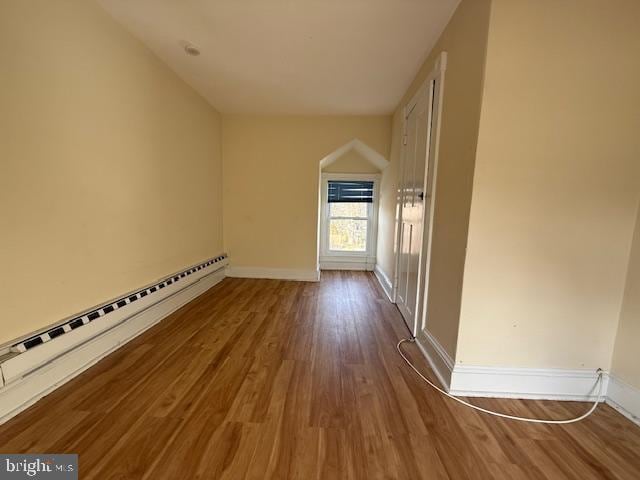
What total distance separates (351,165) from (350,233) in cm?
125

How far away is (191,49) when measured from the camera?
7.55ft

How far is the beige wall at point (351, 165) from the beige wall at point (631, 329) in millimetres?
3663

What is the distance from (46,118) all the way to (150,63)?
122cm

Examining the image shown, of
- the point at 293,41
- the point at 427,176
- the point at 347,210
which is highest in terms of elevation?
the point at 293,41

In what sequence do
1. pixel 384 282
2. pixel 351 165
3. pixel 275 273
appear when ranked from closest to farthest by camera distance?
pixel 384 282 → pixel 275 273 → pixel 351 165

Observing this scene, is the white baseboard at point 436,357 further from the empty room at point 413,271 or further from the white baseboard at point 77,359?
the white baseboard at point 77,359

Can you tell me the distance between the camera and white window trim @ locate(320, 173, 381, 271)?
488cm

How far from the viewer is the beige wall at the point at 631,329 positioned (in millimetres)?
1441

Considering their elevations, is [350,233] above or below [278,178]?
below

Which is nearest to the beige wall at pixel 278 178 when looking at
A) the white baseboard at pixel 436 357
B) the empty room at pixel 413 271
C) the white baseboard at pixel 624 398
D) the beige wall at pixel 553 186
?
the empty room at pixel 413 271

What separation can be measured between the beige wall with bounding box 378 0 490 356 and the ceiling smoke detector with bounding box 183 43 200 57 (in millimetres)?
2003

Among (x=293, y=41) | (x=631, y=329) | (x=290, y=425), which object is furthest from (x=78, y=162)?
(x=631, y=329)

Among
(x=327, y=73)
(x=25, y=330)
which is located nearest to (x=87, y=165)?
(x=25, y=330)

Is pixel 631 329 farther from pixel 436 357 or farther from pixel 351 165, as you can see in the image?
pixel 351 165
